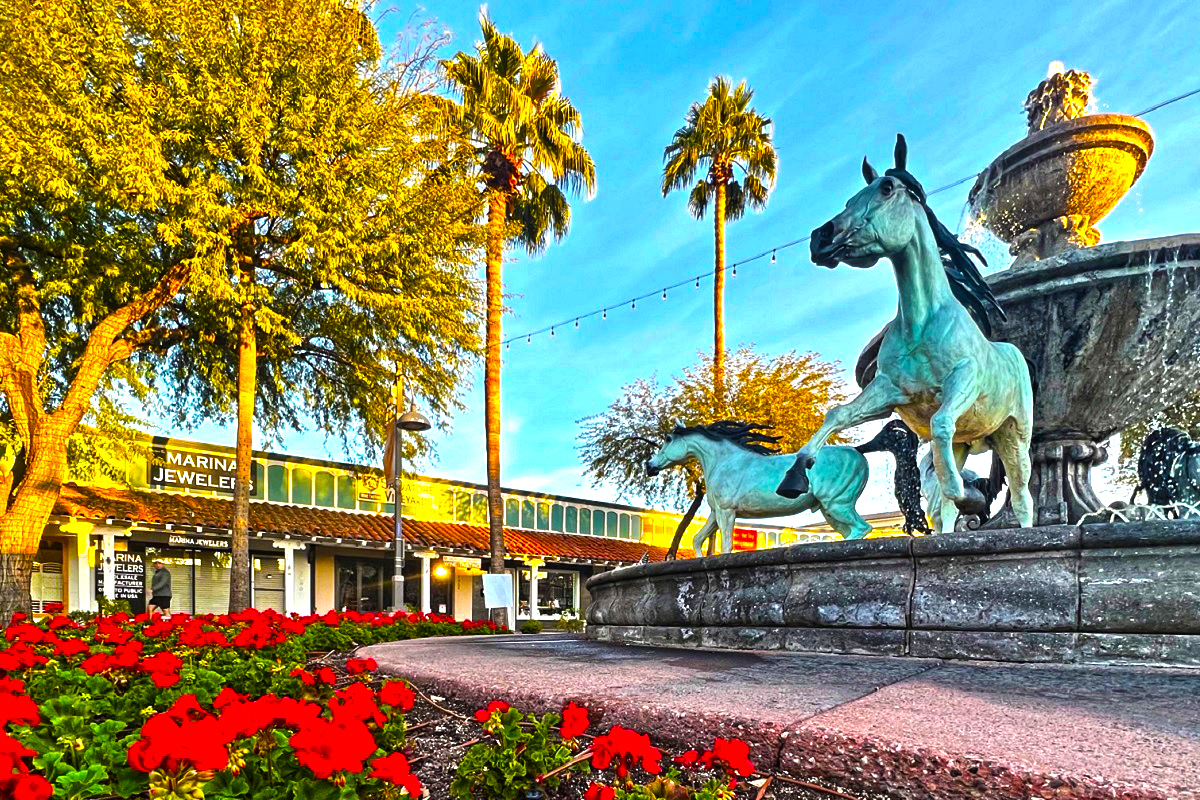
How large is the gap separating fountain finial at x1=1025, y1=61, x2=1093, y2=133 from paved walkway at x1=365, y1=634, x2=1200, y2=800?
7.27 meters

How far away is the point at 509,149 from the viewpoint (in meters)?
20.0

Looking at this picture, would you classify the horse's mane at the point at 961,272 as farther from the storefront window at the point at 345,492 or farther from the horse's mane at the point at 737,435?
the storefront window at the point at 345,492

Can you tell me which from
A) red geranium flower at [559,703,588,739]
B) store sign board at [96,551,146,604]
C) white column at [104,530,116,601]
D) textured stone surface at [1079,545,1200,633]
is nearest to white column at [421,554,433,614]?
store sign board at [96,551,146,604]

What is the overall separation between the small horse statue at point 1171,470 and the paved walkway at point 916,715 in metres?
4.08

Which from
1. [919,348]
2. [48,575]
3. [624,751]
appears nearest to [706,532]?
[919,348]

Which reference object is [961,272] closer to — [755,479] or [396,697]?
[755,479]

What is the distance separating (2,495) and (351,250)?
620 centimetres

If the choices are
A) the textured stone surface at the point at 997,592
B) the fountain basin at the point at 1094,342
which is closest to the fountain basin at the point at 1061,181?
the fountain basin at the point at 1094,342

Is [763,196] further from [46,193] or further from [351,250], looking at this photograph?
[46,193]

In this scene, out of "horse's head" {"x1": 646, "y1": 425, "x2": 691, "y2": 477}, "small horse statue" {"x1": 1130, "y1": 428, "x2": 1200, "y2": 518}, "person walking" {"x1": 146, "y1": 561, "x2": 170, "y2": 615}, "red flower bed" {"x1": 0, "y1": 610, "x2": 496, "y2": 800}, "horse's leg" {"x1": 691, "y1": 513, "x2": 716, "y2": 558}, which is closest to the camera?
"red flower bed" {"x1": 0, "y1": 610, "x2": 496, "y2": 800}

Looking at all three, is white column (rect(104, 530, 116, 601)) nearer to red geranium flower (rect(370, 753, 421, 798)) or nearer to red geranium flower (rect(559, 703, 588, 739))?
red geranium flower (rect(559, 703, 588, 739))

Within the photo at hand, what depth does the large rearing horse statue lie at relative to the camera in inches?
182

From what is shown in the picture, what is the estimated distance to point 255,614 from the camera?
17.1 feet

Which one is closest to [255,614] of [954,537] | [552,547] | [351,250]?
[954,537]
